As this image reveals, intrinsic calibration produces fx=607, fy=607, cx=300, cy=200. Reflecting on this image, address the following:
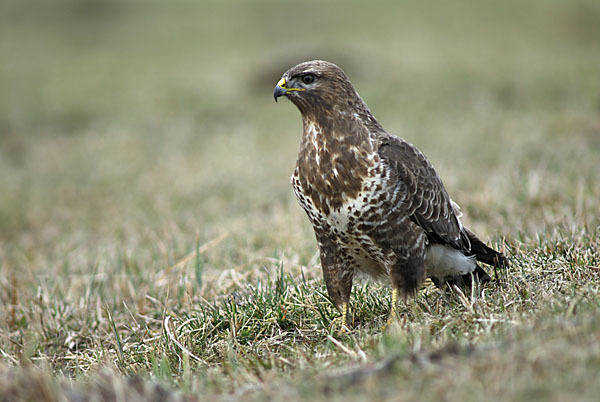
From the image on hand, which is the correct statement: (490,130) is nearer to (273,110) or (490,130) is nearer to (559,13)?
(273,110)

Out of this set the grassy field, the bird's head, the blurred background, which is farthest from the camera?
the blurred background

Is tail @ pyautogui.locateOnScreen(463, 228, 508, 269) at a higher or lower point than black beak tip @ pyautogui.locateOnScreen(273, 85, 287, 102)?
lower

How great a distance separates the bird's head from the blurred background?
1.31 m

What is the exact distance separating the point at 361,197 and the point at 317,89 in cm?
70

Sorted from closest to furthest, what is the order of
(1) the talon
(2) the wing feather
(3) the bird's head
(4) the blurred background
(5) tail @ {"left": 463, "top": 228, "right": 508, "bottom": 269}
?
1. (1) the talon
2. (2) the wing feather
3. (3) the bird's head
4. (5) tail @ {"left": 463, "top": 228, "right": 508, "bottom": 269}
5. (4) the blurred background

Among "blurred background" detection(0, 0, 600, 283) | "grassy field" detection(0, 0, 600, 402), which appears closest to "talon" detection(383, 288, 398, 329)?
"grassy field" detection(0, 0, 600, 402)

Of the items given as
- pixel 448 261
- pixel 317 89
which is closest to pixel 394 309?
pixel 448 261

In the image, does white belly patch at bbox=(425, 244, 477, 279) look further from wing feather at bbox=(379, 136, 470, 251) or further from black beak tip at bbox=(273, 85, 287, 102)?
black beak tip at bbox=(273, 85, 287, 102)

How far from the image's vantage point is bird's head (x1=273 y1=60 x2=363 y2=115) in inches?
134

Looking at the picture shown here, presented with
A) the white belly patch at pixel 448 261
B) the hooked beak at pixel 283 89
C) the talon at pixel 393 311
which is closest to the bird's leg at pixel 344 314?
the talon at pixel 393 311

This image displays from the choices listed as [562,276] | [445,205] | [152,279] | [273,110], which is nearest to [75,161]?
[273,110]

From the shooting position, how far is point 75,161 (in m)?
9.55

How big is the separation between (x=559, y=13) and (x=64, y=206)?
46.9ft

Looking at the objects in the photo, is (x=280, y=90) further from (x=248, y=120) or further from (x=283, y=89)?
(x=248, y=120)
